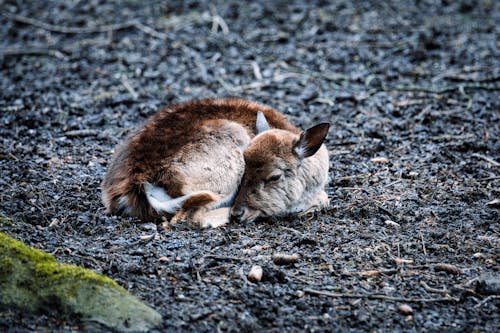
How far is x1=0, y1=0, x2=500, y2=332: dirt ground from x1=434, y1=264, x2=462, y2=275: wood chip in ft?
0.04

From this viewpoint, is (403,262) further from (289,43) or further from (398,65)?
(289,43)

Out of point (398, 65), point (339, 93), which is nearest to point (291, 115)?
point (339, 93)

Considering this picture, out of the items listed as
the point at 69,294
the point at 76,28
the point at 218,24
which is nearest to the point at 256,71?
the point at 218,24

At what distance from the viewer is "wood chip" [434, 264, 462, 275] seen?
486cm

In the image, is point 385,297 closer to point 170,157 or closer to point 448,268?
point 448,268

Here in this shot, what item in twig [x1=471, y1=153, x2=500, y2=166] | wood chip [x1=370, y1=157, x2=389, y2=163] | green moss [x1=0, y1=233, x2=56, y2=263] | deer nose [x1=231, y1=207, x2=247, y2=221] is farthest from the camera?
wood chip [x1=370, y1=157, x2=389, y2=163]

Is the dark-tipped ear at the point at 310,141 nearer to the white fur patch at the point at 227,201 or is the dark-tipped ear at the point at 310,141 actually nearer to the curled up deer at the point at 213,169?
the curled up deer at the point at 213,169

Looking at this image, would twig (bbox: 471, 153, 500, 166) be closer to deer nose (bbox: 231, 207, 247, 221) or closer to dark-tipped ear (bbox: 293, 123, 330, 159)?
dark-tipped ear (bbox: 293, 123, 330, 159)

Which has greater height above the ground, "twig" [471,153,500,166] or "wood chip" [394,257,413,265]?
"wood chip" [394,257,413,265]

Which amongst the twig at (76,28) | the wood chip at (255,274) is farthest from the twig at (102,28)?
the wood chip at (255,274)

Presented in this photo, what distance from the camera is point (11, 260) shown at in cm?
423

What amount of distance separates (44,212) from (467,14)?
973 cm

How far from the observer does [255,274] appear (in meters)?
4.68

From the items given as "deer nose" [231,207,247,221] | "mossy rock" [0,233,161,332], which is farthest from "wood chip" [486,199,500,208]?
"mossy rock" [0,233,161,332]
